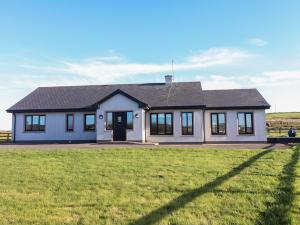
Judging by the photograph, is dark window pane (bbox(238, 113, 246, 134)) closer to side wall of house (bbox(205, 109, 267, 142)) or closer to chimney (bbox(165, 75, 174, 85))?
side wall of house (bbox(205, 109, 267, 142))

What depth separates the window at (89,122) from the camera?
86.9 ft

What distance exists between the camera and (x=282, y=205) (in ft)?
25.1

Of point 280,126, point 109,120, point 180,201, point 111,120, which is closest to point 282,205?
point 180,201

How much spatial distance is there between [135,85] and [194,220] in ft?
78.7

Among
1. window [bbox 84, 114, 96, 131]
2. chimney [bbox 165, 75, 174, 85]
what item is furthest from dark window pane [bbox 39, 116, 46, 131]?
chimney [bbox 165, 75, 174, 85]

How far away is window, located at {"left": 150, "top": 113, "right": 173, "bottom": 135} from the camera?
25.4 m

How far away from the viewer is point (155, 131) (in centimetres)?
2556

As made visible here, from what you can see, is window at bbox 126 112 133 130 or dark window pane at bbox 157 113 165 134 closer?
window at bbox 126 112 133 130

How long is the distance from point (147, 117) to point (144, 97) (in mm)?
2427

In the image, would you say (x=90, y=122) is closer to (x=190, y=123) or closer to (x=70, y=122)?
(x=70, y=122)

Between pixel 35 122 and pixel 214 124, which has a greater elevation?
pixel 35 122

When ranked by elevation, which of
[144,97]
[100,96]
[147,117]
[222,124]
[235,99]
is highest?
[100,96]

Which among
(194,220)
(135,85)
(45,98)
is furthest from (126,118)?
(194,220)

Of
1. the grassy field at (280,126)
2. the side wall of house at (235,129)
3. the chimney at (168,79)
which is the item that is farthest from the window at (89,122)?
the grassy field at (280,126)
